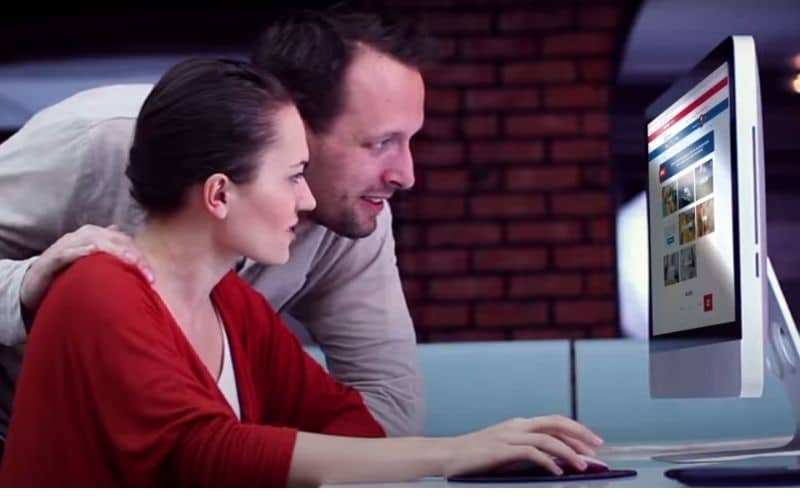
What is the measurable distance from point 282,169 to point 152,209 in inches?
6.4

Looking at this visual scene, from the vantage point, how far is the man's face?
6.56 ft

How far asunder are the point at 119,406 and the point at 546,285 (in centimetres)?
173

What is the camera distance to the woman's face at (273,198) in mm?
1493

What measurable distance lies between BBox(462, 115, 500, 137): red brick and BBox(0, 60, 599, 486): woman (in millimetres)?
1327

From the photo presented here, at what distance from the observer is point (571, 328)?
283cm

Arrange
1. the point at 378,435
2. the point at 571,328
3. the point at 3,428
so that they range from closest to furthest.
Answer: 1. the point at 378,435
2. the point at 3,428
3. the point at 571,328

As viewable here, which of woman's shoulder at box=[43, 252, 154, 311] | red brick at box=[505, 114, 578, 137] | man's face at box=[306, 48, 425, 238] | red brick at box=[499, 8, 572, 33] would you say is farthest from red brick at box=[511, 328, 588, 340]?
woman's shoulder at box=[43, 252, 154, 311]

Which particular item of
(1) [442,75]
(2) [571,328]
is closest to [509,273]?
(2) [571,328]

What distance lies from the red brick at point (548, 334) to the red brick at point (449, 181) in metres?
0.36

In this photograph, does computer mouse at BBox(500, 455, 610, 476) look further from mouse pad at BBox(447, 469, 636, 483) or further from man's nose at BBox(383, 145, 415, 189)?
Result: man's nose at BBox(383, 145, 415, 189)

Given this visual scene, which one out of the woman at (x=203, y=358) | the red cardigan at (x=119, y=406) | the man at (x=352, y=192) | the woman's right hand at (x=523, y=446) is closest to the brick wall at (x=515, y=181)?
the man at (x=352, y=192)

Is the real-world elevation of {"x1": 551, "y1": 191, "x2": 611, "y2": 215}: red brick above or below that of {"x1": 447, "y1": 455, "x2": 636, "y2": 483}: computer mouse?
above
